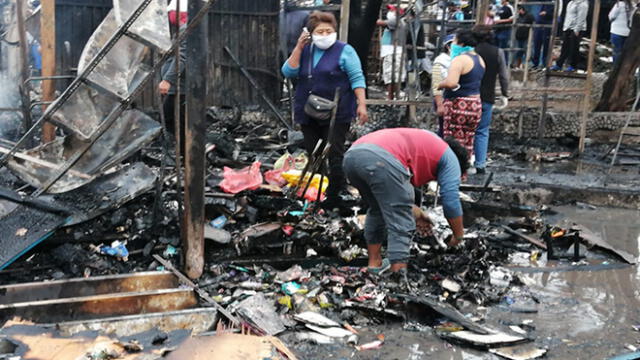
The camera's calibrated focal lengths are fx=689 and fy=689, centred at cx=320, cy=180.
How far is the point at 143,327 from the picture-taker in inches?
175

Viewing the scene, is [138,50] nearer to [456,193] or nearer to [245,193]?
[245,193]

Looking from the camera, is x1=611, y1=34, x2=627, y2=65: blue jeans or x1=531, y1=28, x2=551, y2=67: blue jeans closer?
x1=611, y1=34, x2=627, y2=65: blue jeans

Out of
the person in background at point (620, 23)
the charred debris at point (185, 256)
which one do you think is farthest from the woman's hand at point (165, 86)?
the person in background at point (620, 23)

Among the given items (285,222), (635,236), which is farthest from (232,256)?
(635,236)

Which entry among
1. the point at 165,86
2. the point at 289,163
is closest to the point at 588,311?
the point at 289,163

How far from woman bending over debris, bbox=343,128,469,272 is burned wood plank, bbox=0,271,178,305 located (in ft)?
5.53

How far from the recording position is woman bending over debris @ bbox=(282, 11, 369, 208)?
6.65 meters

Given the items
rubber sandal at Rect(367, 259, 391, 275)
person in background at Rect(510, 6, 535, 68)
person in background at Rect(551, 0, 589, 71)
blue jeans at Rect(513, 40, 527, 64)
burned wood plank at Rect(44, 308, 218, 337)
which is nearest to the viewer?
burned wood plank at Rect(44, 308, 218, 337)

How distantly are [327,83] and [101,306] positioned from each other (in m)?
3.18

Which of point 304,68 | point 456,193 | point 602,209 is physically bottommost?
point 602,209

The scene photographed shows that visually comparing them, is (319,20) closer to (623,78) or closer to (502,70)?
(502,70)

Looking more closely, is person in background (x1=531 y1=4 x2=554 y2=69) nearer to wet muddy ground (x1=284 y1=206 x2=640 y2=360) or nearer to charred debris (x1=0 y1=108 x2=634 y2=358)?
charred debris (x1=0 y1=108 x2=634 y2=358)

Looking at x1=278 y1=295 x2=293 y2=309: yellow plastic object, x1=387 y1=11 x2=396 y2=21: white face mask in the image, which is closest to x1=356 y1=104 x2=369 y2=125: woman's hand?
x1=278 y1=295 x2=293 y2=309: yellow plastic object

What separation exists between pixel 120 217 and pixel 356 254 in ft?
6.95
